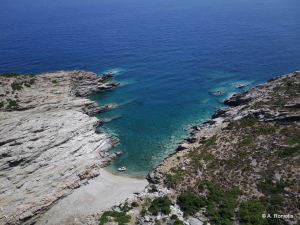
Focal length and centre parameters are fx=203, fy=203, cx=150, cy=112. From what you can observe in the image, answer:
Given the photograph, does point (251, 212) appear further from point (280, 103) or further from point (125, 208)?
point (280, 103)

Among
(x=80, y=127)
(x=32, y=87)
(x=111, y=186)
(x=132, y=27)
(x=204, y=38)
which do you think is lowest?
(x=111, y=186)

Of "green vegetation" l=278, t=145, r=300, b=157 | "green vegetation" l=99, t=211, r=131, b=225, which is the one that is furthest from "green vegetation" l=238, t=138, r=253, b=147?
"green vegetation" l=99, t=211, r=131, b=225

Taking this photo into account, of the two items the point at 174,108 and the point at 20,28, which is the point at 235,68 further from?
the point at 20,28

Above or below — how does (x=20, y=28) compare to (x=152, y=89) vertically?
above

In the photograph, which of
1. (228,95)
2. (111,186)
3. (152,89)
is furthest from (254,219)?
(152,89)

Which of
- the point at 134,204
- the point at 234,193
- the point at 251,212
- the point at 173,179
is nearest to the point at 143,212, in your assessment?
the point at 134,204

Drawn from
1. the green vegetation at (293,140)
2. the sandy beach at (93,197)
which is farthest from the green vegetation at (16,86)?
the green vegetation at (293,140)
